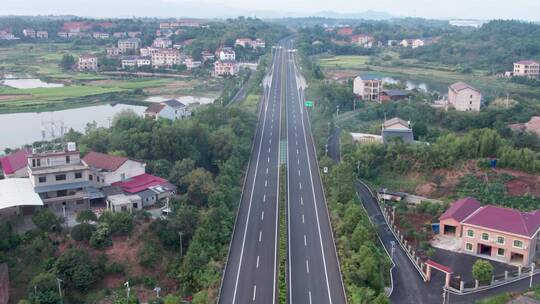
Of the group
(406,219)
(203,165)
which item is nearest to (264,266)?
(406,219)

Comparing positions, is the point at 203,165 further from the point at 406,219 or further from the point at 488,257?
the point at 488,257

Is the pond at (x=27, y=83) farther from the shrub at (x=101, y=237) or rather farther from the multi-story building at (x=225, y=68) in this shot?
the shrub at (x=101, y=237)

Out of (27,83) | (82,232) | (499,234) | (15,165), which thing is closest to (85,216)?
(82,232)

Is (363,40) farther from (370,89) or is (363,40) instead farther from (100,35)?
(370,89)

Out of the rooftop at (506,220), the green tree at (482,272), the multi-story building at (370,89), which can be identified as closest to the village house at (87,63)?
the multi-story building at (370,89)

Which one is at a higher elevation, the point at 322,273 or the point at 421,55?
the point at 421,55

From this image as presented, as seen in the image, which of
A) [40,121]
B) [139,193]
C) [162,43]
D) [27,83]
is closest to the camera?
[139,193]
